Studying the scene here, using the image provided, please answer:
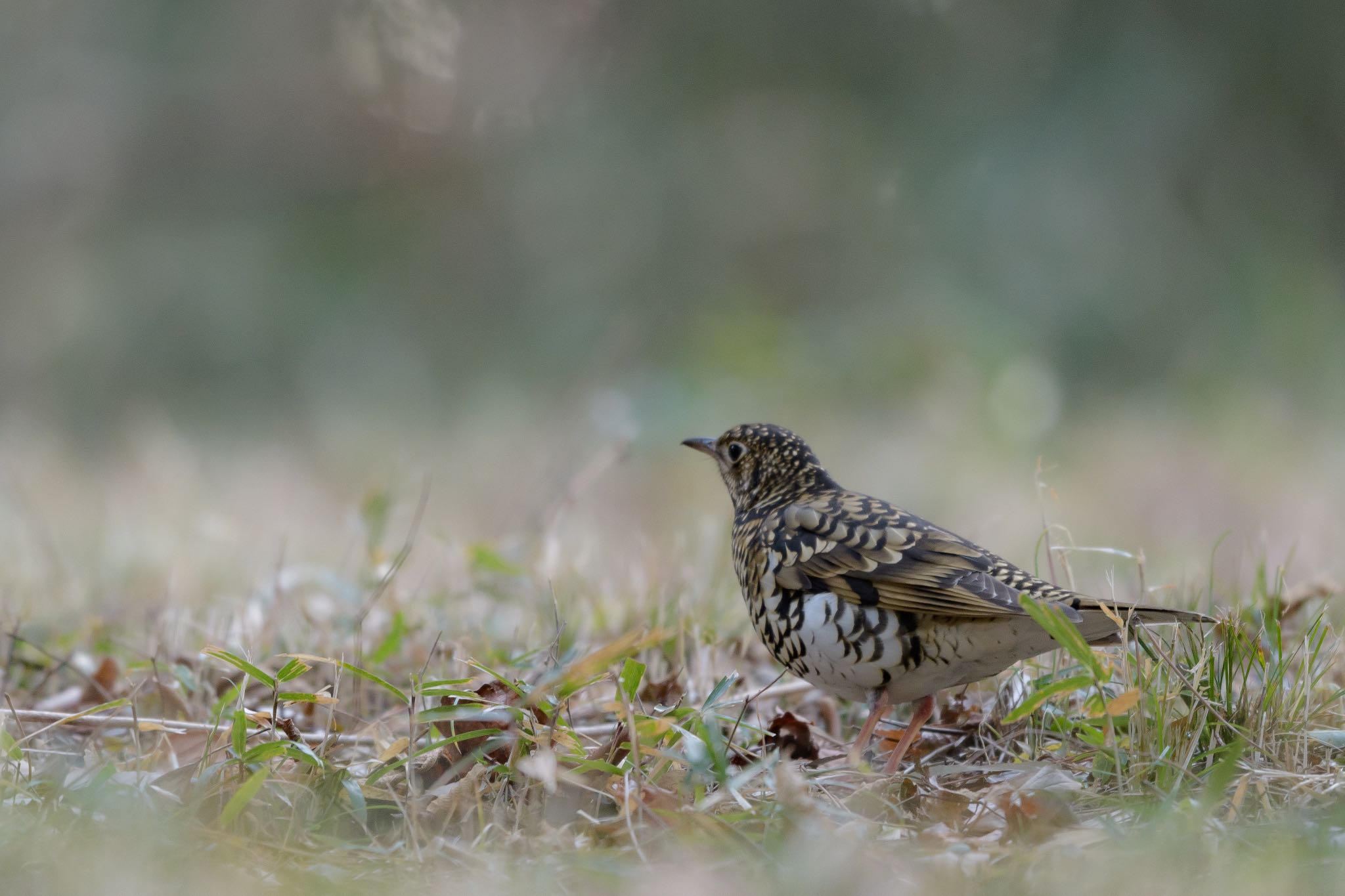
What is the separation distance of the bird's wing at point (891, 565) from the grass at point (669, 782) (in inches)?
11.1

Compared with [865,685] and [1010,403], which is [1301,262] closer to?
[1010,403]

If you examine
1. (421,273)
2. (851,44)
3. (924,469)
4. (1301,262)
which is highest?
(851,44)

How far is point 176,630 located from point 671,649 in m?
1.68

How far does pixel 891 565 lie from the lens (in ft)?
10.9

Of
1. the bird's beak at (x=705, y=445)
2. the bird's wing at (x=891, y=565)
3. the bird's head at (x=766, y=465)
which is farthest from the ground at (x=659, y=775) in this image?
the bird's beak at (x=705, y=445)

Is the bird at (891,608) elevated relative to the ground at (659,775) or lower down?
elevated

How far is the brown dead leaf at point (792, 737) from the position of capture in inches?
132

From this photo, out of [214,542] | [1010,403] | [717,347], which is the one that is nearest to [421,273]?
[717,347]

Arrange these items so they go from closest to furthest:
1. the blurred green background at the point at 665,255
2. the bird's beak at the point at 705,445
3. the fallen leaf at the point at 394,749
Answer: the fallen leaf at the point at 394,749, the bird's beak at the point at 705,445, the blurred green background at the point at 665,255

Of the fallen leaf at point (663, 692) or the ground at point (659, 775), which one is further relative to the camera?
the fallen leaf at point (663, 692)

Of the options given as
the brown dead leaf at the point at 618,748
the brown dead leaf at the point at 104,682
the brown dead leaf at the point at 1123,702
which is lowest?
the brown dead leaf at the point at 104,682

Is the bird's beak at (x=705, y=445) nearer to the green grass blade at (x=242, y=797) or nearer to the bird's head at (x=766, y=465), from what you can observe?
the bird's head at (x=766, y=465)

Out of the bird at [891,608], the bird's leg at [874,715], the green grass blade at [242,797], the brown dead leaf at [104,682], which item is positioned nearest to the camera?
the green grass blade at [242,797]

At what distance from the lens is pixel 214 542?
237 inches
